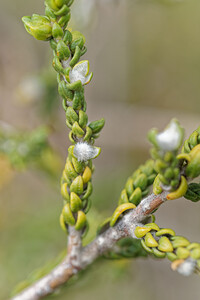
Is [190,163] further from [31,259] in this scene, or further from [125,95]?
[125,95]

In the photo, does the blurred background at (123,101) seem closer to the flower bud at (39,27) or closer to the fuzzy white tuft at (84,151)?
the fuzzy white tuft at (84,151)

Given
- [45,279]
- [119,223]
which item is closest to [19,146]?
[45,279]

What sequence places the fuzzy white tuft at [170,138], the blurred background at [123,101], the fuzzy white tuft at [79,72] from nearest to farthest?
the fuzzy white tuft at [170,138] < the fuzzy white tuft at [79,72] < the blurred background at [123,101]

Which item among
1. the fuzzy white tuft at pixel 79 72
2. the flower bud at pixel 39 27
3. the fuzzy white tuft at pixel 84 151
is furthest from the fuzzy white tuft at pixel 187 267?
the flower bud at pixel 39 27

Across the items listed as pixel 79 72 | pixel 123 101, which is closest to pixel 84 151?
pixel 79 72

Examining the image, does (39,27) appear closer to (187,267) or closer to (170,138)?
(170,138)

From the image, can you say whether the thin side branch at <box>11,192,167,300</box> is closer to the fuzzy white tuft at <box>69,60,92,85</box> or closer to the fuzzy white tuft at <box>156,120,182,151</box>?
the fuzzy white tuft at <box>156,120,182,151</box>
